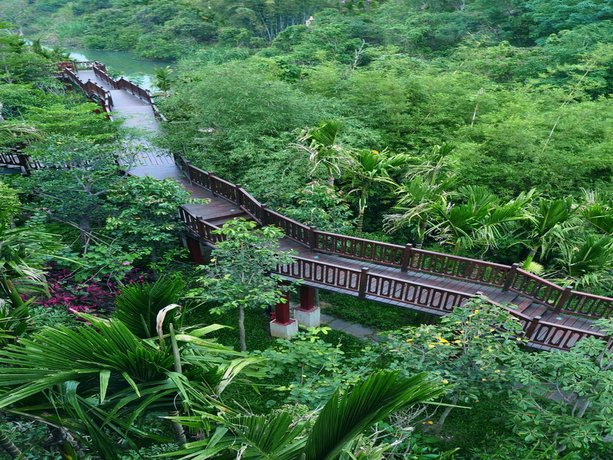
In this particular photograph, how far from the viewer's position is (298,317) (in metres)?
8.14

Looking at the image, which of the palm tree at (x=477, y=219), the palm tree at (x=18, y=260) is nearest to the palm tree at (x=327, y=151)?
the palm tree at (x=477, y=219)

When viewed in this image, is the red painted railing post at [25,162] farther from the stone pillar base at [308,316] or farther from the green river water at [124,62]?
the green river water at [124,62]

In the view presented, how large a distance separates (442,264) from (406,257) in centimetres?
65

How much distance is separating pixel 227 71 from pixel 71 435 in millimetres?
10144

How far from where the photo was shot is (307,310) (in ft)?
26.4

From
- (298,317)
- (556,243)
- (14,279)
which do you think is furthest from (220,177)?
(556,243)

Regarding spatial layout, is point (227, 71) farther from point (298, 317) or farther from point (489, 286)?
point (489, 286)

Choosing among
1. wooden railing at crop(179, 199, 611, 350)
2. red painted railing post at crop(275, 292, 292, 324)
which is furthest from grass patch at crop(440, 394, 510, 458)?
red painted railing post at crop(275, 292, 292, 324)

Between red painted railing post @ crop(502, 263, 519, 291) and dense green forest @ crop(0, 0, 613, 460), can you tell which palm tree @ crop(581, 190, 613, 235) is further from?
red painted railing post @ crop(502, 263, 519, 291)

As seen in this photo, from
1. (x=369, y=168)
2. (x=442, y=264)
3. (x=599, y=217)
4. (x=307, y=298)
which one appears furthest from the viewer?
(x=369, y=168)

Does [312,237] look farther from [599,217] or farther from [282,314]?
[599,217]

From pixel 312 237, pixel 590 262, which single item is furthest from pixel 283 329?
pixel 590 262

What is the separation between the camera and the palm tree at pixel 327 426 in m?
2.09

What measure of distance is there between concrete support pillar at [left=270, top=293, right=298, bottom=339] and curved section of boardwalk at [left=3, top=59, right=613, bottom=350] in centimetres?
70
